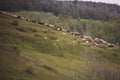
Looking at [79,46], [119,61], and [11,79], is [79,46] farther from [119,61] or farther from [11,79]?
Result: [11,79]

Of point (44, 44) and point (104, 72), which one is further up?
point (104, 72)

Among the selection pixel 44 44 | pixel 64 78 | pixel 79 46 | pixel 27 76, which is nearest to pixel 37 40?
pixel 44 44

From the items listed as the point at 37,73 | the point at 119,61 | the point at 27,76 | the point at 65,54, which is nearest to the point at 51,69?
the point at 37,73

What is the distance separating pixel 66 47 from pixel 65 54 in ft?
23.1

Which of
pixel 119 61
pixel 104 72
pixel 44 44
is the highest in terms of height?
pixel 104 72

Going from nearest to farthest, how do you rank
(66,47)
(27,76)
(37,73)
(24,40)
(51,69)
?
1. (27,76)
2. (37,73)
3. (51,69)
4. (24,40)
5. (66,47)

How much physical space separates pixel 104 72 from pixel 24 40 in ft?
158

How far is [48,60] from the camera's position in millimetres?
73250

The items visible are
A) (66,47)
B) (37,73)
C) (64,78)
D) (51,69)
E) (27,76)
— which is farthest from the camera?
(66,47)

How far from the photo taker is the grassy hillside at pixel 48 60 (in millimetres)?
48594

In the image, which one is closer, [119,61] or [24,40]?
[24,40]

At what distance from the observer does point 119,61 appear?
9775 cm

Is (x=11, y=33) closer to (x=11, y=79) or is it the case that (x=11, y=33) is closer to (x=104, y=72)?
(x=11, y=79)

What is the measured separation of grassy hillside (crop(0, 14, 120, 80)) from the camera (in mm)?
48594
